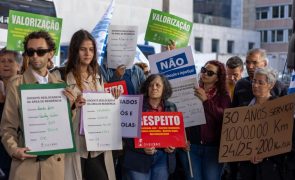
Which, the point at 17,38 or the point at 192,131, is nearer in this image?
the point at 192,131

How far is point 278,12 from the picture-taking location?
71000 millimetres

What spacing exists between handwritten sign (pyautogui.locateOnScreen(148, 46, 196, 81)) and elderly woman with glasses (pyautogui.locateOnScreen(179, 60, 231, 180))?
0.26m

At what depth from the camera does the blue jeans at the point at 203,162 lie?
5586 millimetres

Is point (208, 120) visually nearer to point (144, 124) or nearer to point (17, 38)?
point (144, 124)

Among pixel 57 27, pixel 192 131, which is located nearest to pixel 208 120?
pixel 192 131

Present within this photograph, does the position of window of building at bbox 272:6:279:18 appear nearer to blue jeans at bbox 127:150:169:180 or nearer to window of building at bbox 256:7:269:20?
window of building at bbox 256:7:269:20

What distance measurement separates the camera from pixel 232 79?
277 inches

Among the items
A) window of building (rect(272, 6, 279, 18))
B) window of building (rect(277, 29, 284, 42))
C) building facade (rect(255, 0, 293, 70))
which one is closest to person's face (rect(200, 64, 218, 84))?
building facade (rect(255, 0, 293, 70))

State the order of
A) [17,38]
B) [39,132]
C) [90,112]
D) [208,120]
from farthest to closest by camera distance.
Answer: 1. [17,38]
2. [208,120]
3. [90,112]
4. [39,132]

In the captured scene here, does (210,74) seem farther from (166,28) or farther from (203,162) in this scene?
(166,28)

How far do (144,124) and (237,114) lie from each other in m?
0.89

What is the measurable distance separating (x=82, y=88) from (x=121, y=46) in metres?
1.37

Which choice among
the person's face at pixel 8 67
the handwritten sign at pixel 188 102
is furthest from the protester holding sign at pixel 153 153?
the person's face at pixel 8 67

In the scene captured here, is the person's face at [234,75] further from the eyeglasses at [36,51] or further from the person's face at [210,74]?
the eyeglasses at [36,51]
